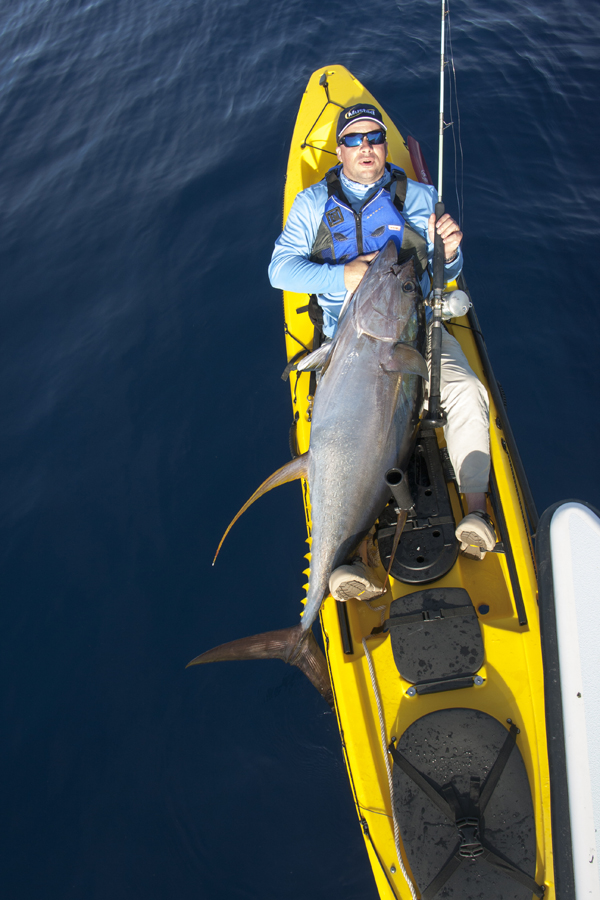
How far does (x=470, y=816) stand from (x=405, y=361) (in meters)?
2.45

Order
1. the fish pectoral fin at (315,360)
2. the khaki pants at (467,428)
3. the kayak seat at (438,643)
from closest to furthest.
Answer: the kayak seat at (438,643)
the khaki pants at (467,428)
the fish pectoral fin at (315,360)

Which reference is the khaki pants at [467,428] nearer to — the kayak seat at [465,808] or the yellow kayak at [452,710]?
the yellow kayak at [452,710]

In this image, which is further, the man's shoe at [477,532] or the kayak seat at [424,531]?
the kayak seat at [424,531]

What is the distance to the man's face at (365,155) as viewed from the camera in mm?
3826

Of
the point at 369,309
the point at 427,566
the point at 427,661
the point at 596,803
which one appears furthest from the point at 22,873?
the point at 369,309

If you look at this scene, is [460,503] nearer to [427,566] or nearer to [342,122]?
[427,566]

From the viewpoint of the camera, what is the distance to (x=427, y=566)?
3.21 m

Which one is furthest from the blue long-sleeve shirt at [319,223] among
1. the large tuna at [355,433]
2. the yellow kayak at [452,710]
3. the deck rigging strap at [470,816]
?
the deck rigging strap at [470,816]

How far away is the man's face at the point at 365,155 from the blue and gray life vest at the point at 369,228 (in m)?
0.16

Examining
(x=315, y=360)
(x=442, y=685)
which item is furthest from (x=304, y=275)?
(x=442, y=685)

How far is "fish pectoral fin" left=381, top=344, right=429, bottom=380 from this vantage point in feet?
10.0

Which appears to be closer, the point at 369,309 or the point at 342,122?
the point at 369,309

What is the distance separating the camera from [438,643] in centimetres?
294

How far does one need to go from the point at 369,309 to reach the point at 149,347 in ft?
12.2
